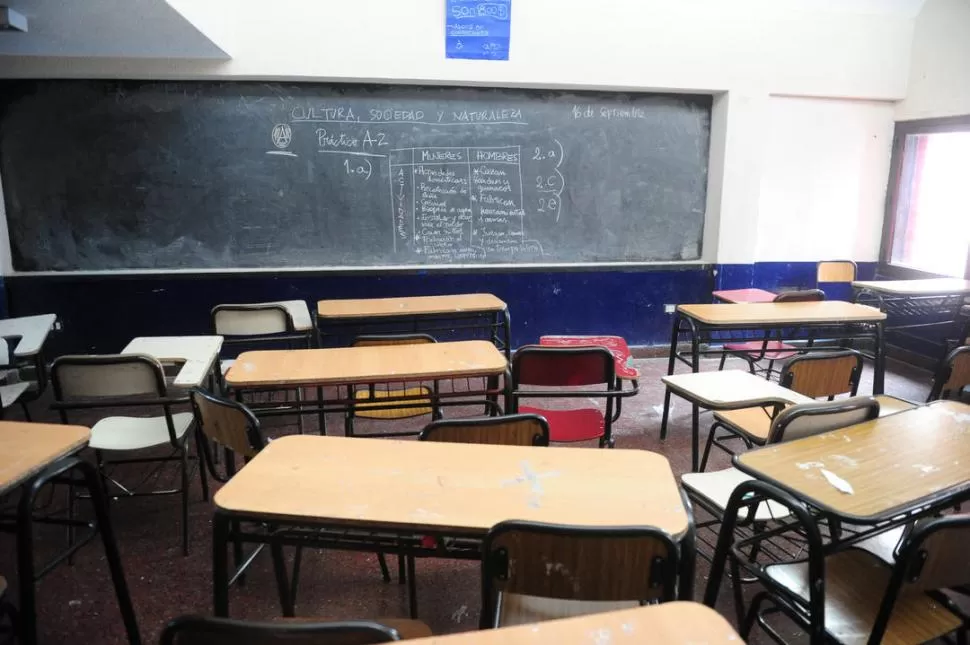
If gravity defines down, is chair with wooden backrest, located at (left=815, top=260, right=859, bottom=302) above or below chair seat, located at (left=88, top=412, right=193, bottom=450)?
above

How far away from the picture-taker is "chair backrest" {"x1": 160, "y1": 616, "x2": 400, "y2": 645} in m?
0.90

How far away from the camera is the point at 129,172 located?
4.50 m

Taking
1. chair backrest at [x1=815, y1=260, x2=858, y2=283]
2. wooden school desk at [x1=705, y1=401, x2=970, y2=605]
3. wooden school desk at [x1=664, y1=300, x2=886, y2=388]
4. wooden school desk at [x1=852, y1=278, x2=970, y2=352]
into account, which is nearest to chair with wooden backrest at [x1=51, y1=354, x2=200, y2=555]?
wooden school desk at [x1=705, y1=401, x2=970, y2=605]

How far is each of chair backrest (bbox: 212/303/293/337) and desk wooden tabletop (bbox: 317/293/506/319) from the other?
9.0 inches

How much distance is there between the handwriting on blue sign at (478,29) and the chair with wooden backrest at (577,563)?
4152 mm

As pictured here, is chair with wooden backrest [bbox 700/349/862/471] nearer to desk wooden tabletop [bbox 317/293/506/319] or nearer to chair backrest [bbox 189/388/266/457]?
desk wooden tabletop [bbox 317/293/506/319]

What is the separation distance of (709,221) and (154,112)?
4484mm

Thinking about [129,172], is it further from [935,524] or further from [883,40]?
[883,40]

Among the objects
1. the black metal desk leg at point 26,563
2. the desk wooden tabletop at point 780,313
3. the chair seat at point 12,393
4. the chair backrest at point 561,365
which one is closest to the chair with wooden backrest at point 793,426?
the chair backrest at point 561,365

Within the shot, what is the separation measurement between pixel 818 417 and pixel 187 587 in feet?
7.47

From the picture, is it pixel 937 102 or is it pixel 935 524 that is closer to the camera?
pixel 935 524

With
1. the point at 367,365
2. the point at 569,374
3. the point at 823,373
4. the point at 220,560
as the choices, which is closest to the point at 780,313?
the point at 823,373

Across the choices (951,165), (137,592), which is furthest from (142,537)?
(951,165)

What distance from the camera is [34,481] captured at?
152cm
